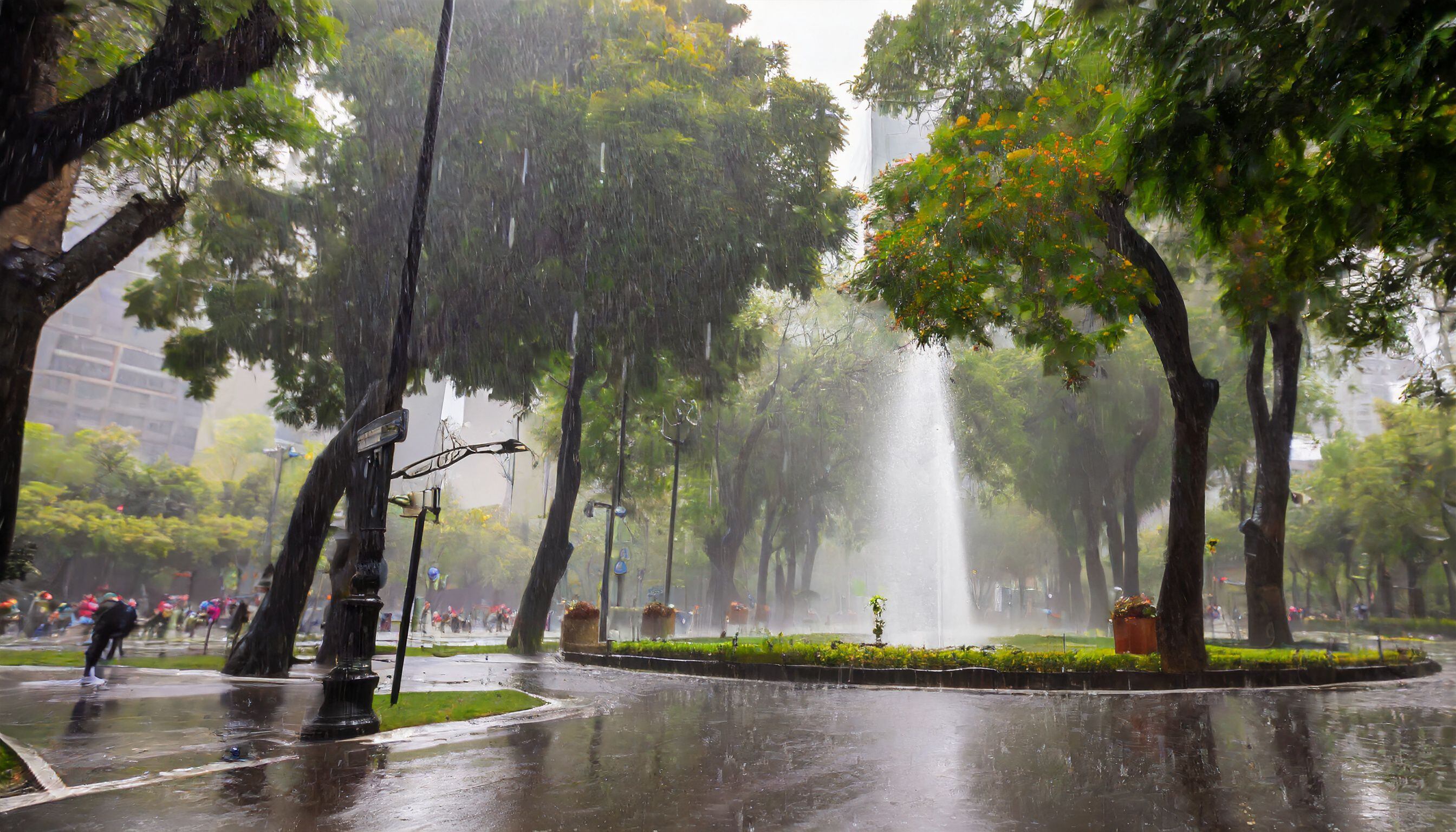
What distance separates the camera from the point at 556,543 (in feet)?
82.5

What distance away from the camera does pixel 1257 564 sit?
2111cm

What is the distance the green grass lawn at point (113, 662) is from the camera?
16953 millimetres

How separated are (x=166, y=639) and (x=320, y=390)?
1609 centimetres

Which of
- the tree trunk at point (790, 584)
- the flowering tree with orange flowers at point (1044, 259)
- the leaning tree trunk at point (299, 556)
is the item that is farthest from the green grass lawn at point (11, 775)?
the tree trunk at point (790, 584)

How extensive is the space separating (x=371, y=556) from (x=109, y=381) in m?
86.8

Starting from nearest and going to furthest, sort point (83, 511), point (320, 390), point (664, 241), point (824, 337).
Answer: point (664, 241) → point (320, 390) → point (824, 337) → point (83, 511)

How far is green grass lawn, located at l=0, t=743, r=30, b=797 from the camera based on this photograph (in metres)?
5.74

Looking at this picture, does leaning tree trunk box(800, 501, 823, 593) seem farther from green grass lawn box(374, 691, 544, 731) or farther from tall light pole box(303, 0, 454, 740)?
tall light pole box(303, 0, 454, 740)

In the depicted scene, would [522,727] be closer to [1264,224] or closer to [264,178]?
[1264,224]

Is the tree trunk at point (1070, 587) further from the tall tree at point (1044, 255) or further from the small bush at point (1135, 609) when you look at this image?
the tall tree at point (1044, 255)

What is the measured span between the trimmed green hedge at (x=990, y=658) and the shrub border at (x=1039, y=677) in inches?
7.4

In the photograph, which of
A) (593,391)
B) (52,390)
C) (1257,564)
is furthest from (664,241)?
(52,390)

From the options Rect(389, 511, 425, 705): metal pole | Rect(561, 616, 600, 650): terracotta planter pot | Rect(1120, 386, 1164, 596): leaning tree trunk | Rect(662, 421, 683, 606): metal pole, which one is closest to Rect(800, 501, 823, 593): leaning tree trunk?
Rect(662, 421, 683, 606): metal pole

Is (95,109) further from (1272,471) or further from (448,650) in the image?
(1272,471)
